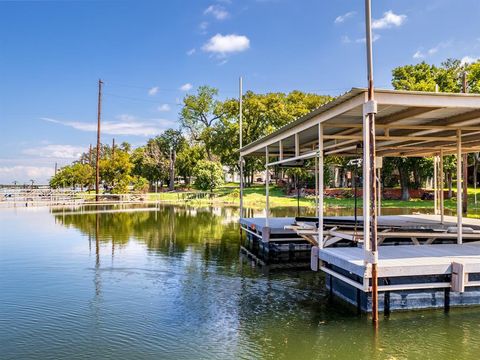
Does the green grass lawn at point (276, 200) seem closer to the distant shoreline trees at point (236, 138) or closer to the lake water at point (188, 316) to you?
the distant shoreline trees at point (236, 138)

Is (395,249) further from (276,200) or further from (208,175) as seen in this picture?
(208,175)

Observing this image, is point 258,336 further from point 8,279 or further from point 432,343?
point 8,279

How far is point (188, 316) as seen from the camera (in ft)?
27.8

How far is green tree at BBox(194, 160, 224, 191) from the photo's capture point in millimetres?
45919

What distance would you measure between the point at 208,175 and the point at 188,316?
37565 mm

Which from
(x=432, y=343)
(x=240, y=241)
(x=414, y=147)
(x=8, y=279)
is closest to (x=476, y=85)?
(x=414, y=147)

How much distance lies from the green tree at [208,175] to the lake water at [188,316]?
3039 cm

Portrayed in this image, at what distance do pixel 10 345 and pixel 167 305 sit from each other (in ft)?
10.1

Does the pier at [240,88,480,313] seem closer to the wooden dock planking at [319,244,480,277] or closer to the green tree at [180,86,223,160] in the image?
the wooden dock planking at [319,244,480,277]

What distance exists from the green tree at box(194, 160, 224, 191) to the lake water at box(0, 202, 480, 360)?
30.4m

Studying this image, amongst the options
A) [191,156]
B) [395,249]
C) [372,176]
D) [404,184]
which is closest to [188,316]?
[372,176]

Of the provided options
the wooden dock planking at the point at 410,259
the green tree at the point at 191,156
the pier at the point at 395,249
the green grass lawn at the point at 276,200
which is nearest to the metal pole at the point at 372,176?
the pier at the point at 395,249

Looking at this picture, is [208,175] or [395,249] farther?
[208,175]

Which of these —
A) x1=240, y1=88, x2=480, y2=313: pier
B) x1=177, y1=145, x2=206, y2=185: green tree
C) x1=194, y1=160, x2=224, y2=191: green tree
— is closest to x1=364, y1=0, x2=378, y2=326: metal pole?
x1=240, y1=88, x2=480, y2=313: pier
